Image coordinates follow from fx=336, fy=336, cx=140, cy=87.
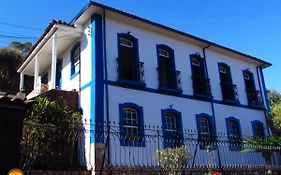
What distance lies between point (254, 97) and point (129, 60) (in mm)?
10109

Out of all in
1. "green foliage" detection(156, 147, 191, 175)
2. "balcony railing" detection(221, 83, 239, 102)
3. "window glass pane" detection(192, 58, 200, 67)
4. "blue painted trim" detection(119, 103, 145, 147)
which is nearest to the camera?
"green foliage" detection(156, 147, 191, 175)

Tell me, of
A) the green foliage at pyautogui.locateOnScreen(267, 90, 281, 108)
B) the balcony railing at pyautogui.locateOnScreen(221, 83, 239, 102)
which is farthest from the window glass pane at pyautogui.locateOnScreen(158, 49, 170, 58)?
the green foliage at pyautogui.locateOnScreen(267, 90, 281, 108)

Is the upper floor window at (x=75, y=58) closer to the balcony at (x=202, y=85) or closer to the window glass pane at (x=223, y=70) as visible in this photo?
the balcony at (x=202, y=85)

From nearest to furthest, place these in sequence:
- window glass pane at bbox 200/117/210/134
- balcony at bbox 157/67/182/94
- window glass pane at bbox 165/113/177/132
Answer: window glass pane at bbox 165/113/177/132 < balcony at bbox 157/67/182/94 < window glass pane at bbox 200/117/210/134

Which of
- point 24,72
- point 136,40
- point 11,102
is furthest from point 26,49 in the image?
point 11,102

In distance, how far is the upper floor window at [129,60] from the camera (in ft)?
50.5

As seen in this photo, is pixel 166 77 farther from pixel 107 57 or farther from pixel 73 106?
pixel 73 106

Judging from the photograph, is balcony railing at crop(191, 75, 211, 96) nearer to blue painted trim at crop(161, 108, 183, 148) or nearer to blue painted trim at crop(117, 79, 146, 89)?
blue painted trim at crop(161, 108, 183, 148)

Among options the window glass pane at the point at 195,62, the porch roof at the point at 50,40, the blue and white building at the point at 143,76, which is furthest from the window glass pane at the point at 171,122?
the porch roof at the point at 50,40

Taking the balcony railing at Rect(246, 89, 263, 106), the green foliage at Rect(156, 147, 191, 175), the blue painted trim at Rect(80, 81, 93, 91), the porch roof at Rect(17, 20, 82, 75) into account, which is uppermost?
the porch roof at Rect(17, 20, 82, 75)

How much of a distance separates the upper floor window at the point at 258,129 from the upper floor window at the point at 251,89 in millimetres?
1214

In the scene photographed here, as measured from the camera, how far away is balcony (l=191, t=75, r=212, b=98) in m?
18.2

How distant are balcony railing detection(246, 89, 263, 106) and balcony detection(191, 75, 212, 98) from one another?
3.93m

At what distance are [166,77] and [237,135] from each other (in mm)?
5764
